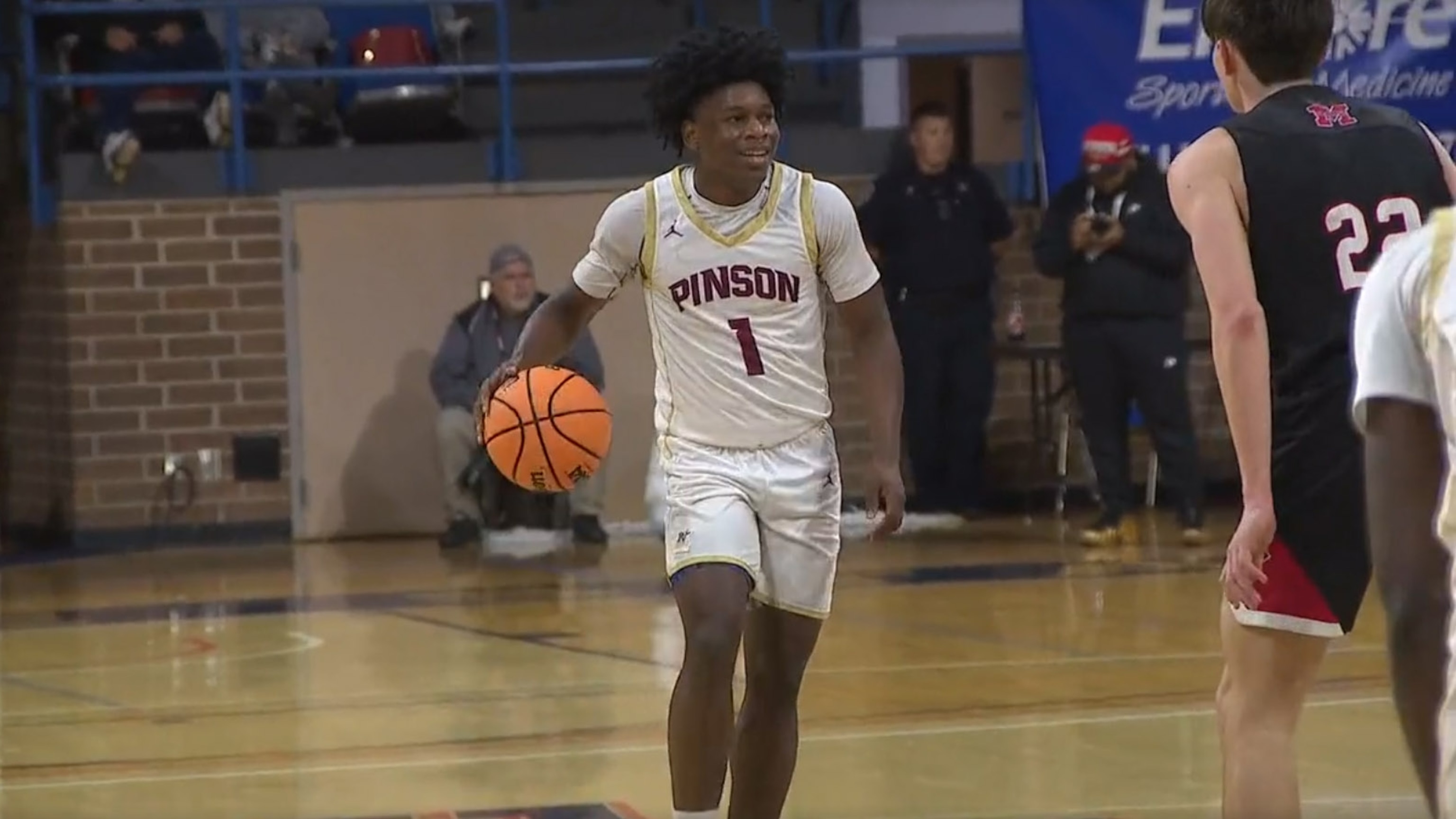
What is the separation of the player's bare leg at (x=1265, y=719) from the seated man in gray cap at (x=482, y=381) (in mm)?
9489

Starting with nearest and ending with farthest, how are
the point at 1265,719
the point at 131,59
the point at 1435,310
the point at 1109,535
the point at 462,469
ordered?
the point at 1435,310, the point at 1265,719, the point at 1109,535, the point at 462,469, the point at 131,59

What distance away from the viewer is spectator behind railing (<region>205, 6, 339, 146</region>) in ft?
50.5

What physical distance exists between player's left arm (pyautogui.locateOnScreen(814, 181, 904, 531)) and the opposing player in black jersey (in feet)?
4.28

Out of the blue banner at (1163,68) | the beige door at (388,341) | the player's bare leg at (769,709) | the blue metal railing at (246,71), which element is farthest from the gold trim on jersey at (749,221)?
the beige door at (388,341)

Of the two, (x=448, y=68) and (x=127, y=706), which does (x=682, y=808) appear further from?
(x=448, y=68)

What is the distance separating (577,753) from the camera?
768 cm

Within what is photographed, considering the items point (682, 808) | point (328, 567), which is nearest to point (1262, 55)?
point (682, 808)

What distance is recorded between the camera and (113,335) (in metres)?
15.1

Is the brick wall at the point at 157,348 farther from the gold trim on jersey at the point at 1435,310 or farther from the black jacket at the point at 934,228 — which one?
the gold trim on jersey at the point at 1435,310

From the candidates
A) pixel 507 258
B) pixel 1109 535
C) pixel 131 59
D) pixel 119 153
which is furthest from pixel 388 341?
pixel 1109 535

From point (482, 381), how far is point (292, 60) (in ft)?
8.61

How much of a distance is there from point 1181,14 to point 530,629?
6.23 m

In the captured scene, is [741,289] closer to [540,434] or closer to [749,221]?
[749,221]

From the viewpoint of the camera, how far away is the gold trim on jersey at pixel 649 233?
19.0 feet
